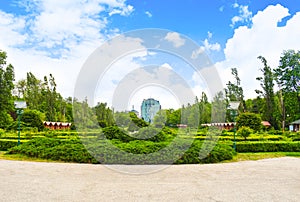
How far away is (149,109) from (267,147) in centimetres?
610

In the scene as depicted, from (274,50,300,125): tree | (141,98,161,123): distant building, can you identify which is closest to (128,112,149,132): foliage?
(141,98,161,123): distant building

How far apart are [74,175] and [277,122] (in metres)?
30.5

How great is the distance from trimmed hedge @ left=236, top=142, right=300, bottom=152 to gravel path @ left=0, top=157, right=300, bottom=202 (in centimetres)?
522

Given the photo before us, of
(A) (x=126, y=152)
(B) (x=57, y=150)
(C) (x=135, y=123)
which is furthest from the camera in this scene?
(C) (x=135, y=123)

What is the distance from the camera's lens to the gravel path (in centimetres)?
526

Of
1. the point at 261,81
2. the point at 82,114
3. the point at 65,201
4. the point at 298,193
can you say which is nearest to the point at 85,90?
the point at 65,201

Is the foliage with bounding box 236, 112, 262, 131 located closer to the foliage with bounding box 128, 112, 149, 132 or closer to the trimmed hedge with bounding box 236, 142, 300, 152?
the trimmed hedge with bounding box 236, 142, 300, 152

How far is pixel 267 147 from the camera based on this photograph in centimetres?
1440

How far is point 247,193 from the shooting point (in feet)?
18.4

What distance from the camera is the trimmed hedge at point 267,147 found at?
46.3 feet

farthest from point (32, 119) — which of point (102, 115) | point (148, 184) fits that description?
point (148, 184)

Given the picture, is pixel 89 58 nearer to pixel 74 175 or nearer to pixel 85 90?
pixel 85 90

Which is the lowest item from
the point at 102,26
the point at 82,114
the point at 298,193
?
the point at 298,193

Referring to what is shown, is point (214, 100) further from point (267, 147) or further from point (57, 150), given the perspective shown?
point (57, 150)
